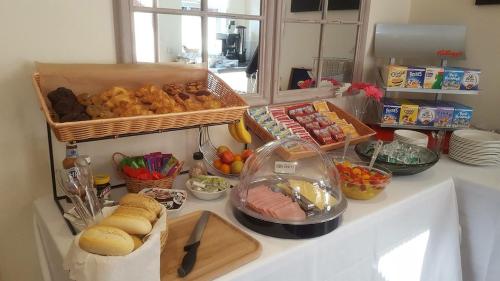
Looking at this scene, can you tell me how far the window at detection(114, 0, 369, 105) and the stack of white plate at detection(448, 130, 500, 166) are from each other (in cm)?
62

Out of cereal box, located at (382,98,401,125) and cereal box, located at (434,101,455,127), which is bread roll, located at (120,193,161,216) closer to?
cereal box, located at (382,98,401,125)

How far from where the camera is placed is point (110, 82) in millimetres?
1150

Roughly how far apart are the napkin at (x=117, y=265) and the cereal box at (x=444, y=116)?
1553mm

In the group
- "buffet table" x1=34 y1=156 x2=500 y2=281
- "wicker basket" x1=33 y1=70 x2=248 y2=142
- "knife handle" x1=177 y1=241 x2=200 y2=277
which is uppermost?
"wicker basket" x1=33 y1=70 x2=248 y2=142

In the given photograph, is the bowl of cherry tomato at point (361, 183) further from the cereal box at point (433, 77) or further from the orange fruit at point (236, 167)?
the cereal box at point (433, 77)

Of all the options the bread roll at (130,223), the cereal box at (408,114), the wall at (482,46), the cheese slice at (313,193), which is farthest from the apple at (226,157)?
the wall at (482,46)

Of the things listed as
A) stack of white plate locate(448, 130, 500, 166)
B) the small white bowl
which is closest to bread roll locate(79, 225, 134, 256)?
the small white bowl

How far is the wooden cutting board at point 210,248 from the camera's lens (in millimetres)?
840

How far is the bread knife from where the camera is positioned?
0.82 metres

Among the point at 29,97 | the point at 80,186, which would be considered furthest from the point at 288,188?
the point at 29,97

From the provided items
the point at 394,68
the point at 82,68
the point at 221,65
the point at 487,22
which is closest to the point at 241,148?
the point at 221,65

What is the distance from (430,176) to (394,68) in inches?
22.5

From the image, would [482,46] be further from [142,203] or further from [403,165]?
[142,203]

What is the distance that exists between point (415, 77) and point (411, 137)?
0.99ft
